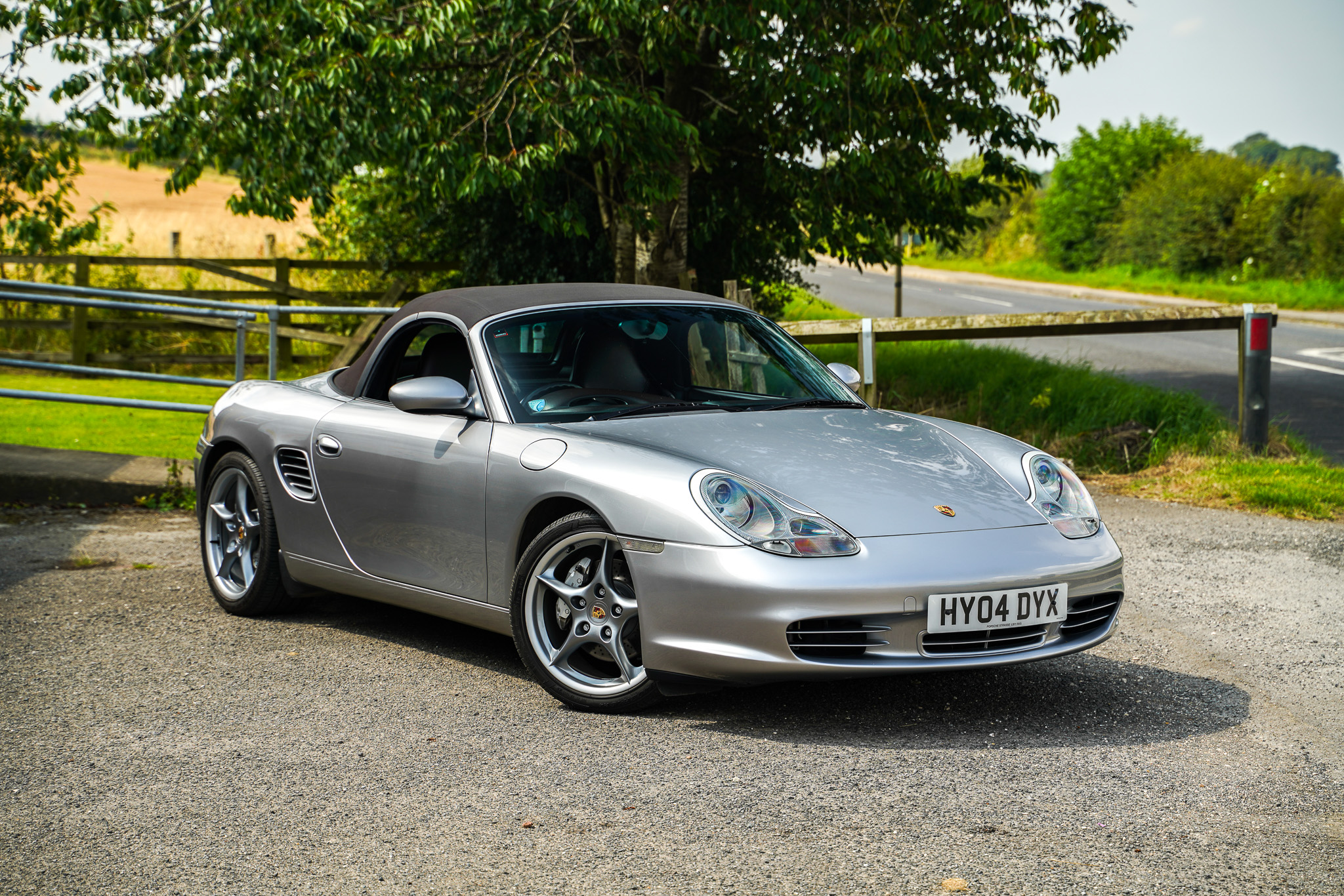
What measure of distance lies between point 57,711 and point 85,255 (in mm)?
15145

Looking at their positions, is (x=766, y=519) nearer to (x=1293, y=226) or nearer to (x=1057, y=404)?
(x=1057, y=404)

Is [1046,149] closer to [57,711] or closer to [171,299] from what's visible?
[171,299]

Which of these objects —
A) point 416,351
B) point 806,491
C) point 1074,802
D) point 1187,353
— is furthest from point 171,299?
point 1187,353

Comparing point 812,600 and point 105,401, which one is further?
point 105,401

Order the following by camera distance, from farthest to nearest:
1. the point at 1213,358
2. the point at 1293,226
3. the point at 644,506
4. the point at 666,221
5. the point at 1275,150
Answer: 1. the point at 1275,150
2. the point at 1293,226
3. the point at 1213,358
4. the point at 666,221
5. the point at 644,506

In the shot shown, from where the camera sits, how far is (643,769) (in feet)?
12.2

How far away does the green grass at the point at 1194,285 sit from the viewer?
29.4 m

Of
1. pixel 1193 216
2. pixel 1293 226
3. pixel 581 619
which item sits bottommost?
pixel 581 619

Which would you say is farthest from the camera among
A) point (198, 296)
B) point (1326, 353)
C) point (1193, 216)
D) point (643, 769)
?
point (1193, 216)

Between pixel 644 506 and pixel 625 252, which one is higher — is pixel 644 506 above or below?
below

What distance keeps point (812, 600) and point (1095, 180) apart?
48.2 m

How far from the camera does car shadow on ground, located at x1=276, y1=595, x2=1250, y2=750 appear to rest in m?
4.01

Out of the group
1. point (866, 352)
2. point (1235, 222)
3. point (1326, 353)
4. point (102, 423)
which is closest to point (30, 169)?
point (102, 423)

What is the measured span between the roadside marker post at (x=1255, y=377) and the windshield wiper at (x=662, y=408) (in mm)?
5685
